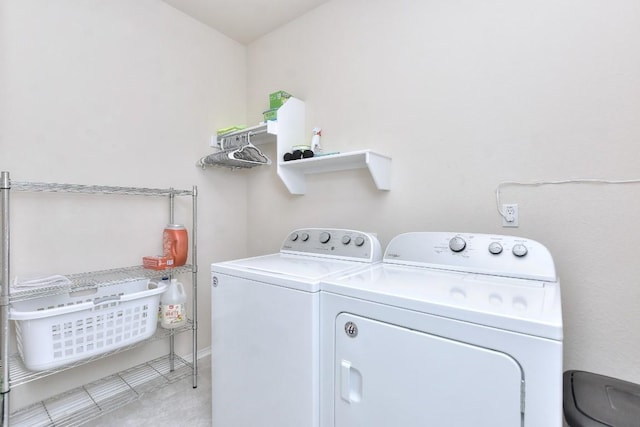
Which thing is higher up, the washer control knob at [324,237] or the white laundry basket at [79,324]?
the washer control knob at [324,237]

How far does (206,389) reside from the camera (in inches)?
81.5

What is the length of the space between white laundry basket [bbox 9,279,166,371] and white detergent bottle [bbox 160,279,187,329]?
0.17m

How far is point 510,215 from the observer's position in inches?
58.6

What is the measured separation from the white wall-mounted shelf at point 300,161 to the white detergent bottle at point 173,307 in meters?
1.04

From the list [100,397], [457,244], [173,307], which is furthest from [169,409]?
[457,244]

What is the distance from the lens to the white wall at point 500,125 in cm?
126

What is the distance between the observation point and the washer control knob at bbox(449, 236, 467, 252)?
1394mm

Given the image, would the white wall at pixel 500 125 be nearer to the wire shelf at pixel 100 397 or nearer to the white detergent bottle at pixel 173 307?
the white detergent bottle at pixel 173 307

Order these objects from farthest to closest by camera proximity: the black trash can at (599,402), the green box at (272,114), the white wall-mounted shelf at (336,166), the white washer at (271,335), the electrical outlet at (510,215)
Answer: the green box at (272,114), the white wall-mounted shelf at (336,166), the electrical outlet at (510,215), the white washer at (271,335), the black trash can at (599,402)

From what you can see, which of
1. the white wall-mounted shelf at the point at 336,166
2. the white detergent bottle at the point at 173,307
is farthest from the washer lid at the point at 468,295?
the white detergent bottle at the point at 173,307

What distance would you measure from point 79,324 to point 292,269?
3.59 feet

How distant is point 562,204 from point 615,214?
0.18 metres

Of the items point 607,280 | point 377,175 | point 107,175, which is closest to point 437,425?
point 607,280

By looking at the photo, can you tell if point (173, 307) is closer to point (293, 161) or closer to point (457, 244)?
point (293, 161)
